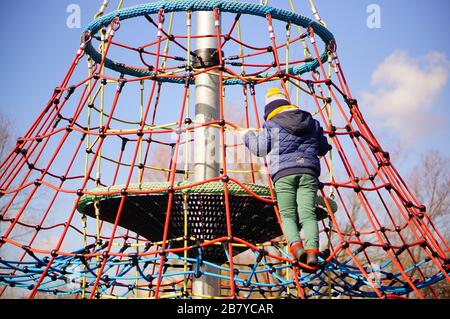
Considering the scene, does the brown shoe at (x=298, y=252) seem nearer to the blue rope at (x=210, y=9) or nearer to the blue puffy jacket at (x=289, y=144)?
the blue puffy jacket at (x=289, y=144)

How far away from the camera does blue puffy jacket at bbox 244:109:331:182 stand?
460 centimetres

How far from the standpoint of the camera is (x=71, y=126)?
5.16 meters

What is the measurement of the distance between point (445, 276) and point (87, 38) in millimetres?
3749

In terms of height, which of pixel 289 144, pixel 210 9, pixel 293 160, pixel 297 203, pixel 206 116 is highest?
pixel 210 9

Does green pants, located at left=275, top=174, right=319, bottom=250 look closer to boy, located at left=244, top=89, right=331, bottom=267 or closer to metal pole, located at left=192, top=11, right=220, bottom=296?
boy, located at left=244, top=89, right=331, bottom=267

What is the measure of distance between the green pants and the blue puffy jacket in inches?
2.3

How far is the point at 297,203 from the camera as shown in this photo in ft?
14.9

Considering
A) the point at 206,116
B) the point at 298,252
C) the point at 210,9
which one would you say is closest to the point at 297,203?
the point at 298,252

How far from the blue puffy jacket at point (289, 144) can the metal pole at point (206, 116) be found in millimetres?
866

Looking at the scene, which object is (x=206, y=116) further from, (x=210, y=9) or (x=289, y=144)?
(x=289, y=144)

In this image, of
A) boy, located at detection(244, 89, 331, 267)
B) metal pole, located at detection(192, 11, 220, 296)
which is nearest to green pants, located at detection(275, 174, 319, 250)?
boy, located at detection(244, 89, 331, 267)

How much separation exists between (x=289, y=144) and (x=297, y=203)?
446 millimetres
